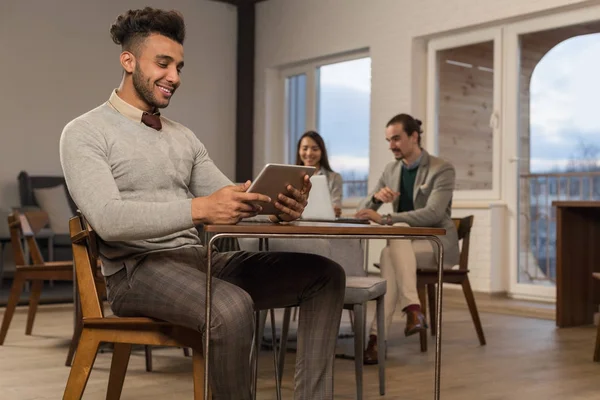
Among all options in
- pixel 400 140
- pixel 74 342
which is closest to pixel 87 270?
pixel 74 342

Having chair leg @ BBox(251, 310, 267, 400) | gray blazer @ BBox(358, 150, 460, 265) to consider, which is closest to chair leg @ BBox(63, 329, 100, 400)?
chair leg @ BBox(251, 310, 267, 400)

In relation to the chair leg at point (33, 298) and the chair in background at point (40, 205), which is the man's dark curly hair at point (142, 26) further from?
the chair in background at point (40, 205)

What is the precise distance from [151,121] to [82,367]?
0.65 metres

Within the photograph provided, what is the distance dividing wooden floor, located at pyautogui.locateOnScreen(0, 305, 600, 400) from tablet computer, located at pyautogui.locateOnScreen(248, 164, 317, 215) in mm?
1169

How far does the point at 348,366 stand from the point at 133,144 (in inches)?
71.3

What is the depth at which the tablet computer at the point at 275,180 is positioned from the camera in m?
1.81

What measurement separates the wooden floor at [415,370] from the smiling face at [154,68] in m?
1.19

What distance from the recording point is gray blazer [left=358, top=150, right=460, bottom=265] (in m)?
4.00

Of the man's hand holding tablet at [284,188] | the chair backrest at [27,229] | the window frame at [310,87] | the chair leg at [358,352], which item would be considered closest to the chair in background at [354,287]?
the chair leg at [358,352]

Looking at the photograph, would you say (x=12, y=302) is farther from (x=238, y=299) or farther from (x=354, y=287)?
(x=238, y=299)

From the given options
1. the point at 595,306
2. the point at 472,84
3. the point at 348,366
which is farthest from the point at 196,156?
the point at 472,84

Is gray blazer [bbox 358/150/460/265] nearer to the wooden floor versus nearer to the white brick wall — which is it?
the wooden floor

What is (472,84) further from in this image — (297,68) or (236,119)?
(236,119)

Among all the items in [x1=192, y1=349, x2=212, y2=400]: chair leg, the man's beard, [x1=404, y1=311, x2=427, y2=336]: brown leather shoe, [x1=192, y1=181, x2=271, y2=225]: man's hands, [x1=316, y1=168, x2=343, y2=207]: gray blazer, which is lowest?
[x1=404, y1=311, x2=427, y2=336]: brown leather shoe
